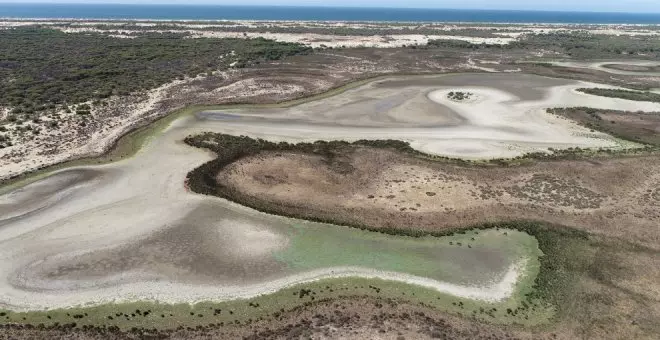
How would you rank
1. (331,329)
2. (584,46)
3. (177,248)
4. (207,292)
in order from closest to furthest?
(331,329) < (207,292) < (177,248) < (584,46)

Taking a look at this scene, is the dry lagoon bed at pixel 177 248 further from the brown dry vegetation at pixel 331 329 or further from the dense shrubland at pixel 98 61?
the dense shrubland at pixel 98 61

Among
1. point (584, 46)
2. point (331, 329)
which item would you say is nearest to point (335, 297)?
point (331, 329)

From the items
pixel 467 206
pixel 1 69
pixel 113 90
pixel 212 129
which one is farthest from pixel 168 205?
pixel 1 69

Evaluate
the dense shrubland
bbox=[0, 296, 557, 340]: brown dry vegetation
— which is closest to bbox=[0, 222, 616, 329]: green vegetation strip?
bbox=[0, 296, 557, 340]: brown dry vegetation

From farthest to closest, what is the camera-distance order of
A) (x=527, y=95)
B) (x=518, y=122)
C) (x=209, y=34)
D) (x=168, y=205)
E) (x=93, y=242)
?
(x=209, y=34) < (x=527, y=95) < (x=518, y=122) < (x=168, y=205) < (x=93, y=242)

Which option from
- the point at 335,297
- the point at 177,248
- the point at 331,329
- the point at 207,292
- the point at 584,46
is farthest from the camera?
the point at 584,46

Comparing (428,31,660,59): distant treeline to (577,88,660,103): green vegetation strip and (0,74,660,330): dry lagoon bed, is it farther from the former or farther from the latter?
(0,74,660,330): dry lagoon bed

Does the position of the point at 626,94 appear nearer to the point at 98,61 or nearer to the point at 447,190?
the point at 447,190

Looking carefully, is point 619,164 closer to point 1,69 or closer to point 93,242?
point 93,242

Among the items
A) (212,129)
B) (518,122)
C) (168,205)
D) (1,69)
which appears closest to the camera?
(168,205)

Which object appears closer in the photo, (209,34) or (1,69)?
(1,69)

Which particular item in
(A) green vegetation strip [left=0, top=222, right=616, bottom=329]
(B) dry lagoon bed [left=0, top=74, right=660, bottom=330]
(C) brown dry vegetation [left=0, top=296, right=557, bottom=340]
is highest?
(B) dry lagoon bed [left=0, top=74, right=660, bottom=330]
